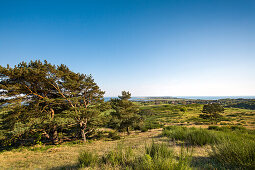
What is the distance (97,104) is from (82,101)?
2.20m

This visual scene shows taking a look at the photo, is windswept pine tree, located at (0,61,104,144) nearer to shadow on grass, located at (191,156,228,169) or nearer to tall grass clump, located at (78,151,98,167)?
tall grass clump, located at (78,151,98,167)

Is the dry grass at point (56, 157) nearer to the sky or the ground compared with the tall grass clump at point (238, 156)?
nearer to the ground

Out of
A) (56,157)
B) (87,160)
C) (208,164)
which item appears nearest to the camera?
(208,164)

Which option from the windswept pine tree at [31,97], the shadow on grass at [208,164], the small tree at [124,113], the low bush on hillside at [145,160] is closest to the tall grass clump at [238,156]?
the shadow on grass at [208,164]

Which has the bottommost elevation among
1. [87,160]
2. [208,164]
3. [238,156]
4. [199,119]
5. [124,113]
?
[199,119]

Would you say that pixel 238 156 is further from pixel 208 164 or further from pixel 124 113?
pixel 124 113

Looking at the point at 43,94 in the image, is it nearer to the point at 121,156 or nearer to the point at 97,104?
the point at 97,104

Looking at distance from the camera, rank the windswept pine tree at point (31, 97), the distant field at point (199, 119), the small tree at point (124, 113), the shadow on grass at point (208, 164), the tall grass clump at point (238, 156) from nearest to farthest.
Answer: the tall grass clump at point (238, 156), the shadow on grass at point (208, 164), the windswept pine tree at point (31, 97), the small tree at point (124, 113), the distant field at point (199, 119)

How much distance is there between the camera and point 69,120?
1169 centimetres

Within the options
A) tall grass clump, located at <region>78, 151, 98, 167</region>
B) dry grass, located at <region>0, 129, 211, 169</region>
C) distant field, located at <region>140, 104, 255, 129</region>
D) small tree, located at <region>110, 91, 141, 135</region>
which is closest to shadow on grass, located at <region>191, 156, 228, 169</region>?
dry grass, located at <region>0, 129, 211, 169</region>

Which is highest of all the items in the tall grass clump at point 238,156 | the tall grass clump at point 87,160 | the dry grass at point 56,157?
the tall grass clump at point 238,156

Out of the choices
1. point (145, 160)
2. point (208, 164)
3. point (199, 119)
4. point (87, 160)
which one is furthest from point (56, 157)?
point (199, 119)

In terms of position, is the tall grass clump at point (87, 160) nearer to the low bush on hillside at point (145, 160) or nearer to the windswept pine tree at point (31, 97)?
the low bush on hillside at point (145, 160)

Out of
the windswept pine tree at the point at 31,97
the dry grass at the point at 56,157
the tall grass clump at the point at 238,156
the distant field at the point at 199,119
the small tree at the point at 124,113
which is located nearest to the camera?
the tall grass clump at the point at 238,156
